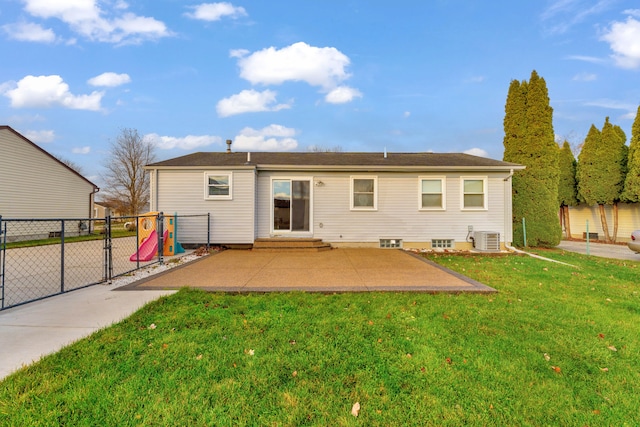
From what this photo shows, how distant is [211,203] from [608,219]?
805 inches

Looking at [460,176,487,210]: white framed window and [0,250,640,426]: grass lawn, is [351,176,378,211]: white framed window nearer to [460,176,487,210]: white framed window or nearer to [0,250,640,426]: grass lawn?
[460,176,487,210]: white framed window

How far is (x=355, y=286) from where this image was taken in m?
5.05

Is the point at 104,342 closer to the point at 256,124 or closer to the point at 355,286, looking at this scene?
the point at 355,286

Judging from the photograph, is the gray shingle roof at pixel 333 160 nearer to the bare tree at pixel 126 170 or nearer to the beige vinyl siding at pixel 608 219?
the beige vinyl siding at pixel 608 219

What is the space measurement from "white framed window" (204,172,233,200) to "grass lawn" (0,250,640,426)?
6545mm

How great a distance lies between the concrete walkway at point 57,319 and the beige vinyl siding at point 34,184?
15001 millimetres

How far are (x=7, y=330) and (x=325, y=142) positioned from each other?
33473 mm

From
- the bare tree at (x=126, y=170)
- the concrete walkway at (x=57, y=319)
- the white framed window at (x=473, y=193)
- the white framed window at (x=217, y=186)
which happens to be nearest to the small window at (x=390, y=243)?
the white framed window at (x=473, y=193)

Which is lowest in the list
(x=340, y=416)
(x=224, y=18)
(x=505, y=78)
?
(x=340, y=416)

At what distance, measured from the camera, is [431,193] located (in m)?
10.7

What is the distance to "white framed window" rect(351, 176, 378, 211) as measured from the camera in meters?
10.7

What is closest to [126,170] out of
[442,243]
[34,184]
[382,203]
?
[34,184]

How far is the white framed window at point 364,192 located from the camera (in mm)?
10680

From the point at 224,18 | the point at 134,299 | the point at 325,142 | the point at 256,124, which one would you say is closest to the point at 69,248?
the point at 134,299
